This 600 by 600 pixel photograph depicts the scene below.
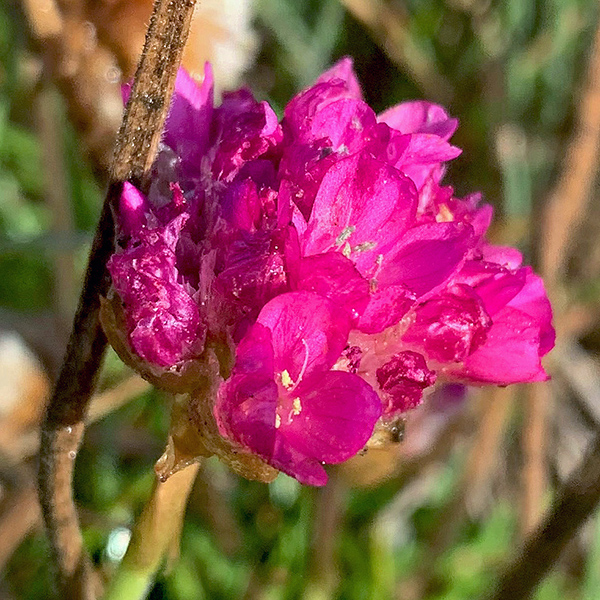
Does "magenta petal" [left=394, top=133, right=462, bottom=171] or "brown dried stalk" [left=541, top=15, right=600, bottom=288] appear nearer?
"magenta petal" [left=394, top=133, right=462, bottom=171]

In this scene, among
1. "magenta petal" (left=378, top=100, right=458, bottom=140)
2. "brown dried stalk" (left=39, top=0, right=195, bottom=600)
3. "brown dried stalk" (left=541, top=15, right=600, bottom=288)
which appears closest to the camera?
"brown dried stalk" (left=39, top=0, right=195, bottom=600)

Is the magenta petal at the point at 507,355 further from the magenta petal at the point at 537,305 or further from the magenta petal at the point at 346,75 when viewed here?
the magenta petal at the point at 346,75

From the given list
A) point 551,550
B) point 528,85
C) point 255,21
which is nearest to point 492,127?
point 528,85

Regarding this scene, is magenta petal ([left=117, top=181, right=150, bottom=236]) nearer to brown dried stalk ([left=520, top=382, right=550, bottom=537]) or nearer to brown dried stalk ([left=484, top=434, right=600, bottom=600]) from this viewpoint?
brown dried stalk ([left=484, top=434, right=600, bottom=600])

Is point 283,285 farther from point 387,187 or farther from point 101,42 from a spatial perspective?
point 101,42

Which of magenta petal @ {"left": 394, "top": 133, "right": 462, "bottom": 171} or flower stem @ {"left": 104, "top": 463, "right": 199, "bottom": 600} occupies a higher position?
magenta petal @ {"left": 394, "top": 133, "right": 462, "bottom": 171}

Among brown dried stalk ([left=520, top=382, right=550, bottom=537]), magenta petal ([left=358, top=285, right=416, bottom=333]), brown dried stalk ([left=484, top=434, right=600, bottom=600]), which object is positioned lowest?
brown dried stalk ([left=520, top=382, right=550, bottom=537])

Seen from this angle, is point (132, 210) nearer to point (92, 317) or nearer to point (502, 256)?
→ point (92, 317)

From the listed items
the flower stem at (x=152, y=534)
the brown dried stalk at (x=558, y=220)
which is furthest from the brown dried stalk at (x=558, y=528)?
the brown dried stalk at (x=558, y=220)

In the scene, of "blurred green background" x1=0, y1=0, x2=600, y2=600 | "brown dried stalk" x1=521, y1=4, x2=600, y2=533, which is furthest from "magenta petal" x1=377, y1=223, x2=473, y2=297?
"brown dried stalk" x1=521, y1=4, x2=600, y2=533
